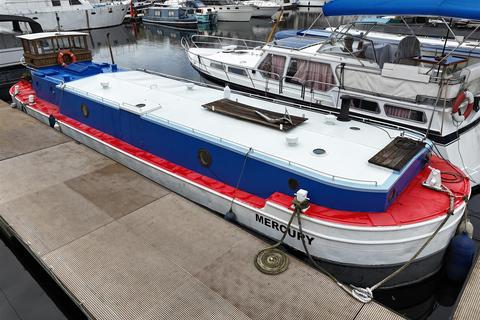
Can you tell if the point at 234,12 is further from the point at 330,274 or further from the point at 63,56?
the point at 330,274

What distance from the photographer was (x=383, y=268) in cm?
718

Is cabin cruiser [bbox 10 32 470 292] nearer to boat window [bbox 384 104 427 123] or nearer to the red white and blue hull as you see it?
the red white and blue hull

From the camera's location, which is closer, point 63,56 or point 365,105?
point 365,105

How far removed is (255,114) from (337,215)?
3.86m

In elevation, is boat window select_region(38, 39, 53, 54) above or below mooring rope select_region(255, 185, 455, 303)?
above

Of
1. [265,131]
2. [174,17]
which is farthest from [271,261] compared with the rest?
[174,17]

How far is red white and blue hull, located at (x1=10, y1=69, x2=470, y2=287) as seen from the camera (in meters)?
6.96

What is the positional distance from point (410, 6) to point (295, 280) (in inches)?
329

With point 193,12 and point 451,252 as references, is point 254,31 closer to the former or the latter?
point 193,12

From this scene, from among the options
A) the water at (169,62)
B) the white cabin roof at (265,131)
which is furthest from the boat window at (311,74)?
the white cabin roof at (265,131)

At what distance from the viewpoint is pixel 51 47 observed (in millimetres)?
15922

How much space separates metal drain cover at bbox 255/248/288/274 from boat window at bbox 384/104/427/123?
7.41 meters

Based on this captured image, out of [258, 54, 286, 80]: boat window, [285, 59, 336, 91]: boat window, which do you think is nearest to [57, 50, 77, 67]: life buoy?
[258, 54, 286, 80]: boat window

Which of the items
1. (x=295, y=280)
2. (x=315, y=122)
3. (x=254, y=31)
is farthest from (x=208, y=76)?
(x=254, y=31)
